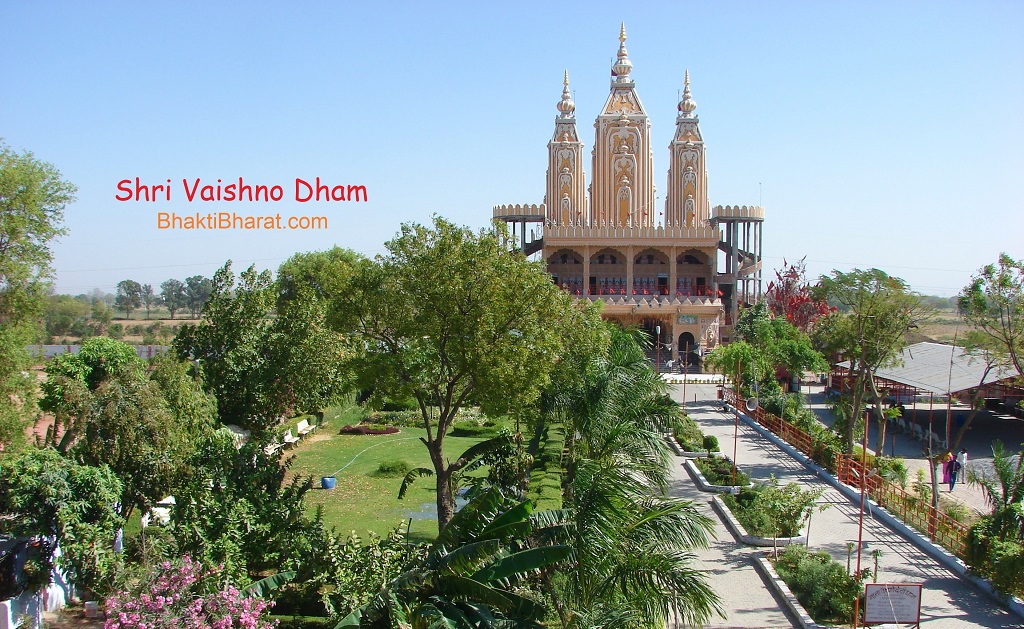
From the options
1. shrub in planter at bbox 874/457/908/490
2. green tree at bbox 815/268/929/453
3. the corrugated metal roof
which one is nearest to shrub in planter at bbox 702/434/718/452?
green tree at bbox 815/268/929/453

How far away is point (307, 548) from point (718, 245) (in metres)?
47.9

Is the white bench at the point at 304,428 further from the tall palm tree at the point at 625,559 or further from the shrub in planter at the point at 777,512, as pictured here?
the tall palm tree at the point at 625,559

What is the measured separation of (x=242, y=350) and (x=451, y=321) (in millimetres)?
9991

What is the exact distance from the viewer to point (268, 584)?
11031 millimetres

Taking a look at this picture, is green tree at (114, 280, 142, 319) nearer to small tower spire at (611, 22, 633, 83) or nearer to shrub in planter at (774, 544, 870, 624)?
small tower spire at (611, 22, 633, 83)

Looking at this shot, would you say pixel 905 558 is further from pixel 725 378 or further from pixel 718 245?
pixel 718 245

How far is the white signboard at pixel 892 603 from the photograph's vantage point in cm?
1100

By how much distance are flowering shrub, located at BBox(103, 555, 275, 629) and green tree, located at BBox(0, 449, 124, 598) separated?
1893mm

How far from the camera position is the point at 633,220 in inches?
2099

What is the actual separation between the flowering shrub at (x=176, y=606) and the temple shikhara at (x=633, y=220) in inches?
1686

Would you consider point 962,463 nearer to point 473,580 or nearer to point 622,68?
point 473,580

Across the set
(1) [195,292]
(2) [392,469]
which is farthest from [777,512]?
(1) [195,292]

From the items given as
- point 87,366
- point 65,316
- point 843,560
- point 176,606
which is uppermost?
point 65,316

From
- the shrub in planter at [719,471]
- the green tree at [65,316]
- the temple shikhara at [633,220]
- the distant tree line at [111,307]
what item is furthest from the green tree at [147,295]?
the shrub in planter at [719,471]
